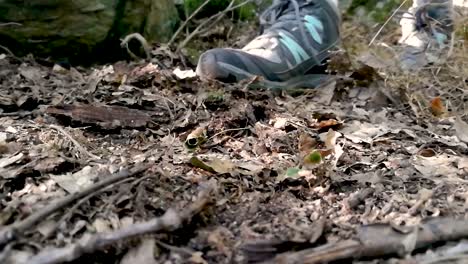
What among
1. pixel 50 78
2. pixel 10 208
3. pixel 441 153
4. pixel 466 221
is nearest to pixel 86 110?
pixel 50 78

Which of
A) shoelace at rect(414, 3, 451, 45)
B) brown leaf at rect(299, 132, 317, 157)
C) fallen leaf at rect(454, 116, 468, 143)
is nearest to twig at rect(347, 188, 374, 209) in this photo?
brown leaf at rect(299, 132, 317, 157)

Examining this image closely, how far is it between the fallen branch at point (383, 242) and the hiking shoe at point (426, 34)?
4.58ft

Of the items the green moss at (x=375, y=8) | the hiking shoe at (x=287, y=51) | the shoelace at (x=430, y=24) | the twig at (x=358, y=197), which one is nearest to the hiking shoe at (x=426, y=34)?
the shoelace at (x=430, y=24)

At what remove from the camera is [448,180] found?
4.38 ft

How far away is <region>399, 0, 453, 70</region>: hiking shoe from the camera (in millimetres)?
2391

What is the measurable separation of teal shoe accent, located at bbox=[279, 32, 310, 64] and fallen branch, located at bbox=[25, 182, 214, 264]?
4.22 ft

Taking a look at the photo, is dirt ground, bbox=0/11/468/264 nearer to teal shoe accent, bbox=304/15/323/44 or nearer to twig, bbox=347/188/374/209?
twig, bbox=347/188/374/209

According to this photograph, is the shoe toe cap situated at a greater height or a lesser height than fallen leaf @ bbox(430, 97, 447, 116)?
greater

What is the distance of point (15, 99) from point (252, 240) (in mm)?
1037

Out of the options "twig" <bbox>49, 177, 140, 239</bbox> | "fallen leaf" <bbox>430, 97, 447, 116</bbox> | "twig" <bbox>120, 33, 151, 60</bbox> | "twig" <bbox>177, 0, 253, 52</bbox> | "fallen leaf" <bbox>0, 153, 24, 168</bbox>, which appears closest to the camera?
"twig" <bbox>49, 177, 140, 239</bbox>

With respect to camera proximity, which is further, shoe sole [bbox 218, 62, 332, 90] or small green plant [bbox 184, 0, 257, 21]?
small green plant [bbox 184, 0, 257, 21]

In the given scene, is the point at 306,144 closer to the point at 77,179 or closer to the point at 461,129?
the point at 461,129

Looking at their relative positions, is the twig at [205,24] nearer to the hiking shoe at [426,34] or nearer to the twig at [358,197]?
the hiking shoe at [426,34]

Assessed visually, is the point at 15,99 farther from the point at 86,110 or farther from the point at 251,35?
the point at 251,35
